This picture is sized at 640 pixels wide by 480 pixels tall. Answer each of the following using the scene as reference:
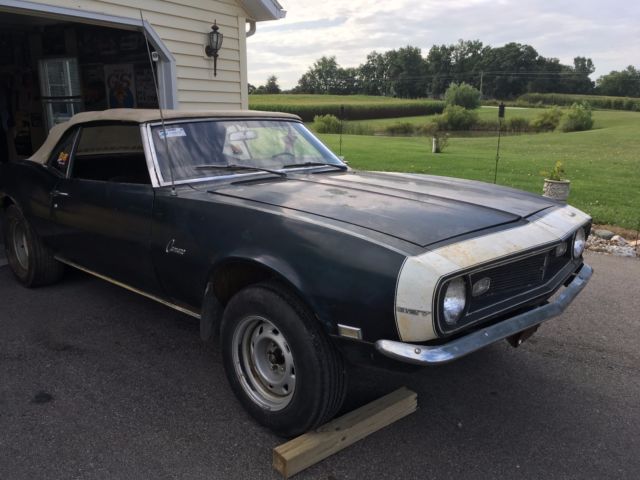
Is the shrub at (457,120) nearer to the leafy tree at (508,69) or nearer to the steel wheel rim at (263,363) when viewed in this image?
the steel wheel rim at (263,363)

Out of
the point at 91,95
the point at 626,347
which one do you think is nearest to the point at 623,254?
the point at 626,347

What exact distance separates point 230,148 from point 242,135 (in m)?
0.18

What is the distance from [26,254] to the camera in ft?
15.6

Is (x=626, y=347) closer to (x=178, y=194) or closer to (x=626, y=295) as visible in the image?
(x=626, y=295)

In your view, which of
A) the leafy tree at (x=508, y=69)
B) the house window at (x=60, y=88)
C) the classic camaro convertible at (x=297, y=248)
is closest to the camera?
the classic camaro convertible at (x=297, y=248)

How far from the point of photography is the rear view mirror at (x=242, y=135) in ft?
12.0

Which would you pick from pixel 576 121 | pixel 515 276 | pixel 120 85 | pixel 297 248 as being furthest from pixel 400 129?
pixel 297 248

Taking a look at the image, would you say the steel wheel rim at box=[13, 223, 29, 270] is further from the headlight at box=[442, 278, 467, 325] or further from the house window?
the house window

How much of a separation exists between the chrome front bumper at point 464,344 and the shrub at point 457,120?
45.1 meters

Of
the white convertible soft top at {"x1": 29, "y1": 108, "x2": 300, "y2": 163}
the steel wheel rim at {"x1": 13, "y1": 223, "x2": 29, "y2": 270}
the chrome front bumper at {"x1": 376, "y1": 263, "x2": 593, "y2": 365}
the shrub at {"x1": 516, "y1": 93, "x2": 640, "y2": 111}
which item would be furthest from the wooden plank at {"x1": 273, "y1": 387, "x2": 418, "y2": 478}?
the shrub at {"x1": 516, "y1": 93, "x2": 640, "y2": 111}

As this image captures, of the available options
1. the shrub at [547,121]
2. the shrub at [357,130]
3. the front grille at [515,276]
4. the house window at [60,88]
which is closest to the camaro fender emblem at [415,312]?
the front grille at [515,276]

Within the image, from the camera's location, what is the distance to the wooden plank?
2.38 meters

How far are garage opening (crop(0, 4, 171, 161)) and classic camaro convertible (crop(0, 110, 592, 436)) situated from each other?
13.7 ft

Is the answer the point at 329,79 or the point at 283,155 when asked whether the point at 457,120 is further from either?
the point at 329,79
